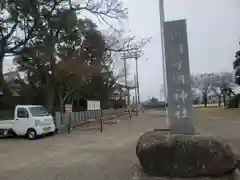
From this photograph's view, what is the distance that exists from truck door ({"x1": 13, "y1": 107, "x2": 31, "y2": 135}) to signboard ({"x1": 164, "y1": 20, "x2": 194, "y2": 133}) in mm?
11038

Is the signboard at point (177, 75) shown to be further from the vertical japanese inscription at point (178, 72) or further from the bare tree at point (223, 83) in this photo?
the bare tree at point (223, 83)

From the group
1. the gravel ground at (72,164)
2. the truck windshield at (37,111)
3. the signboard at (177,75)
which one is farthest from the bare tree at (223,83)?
the signboard at (177,75)

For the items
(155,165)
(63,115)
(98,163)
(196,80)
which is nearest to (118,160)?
(98,163)

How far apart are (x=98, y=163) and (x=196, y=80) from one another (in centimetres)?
6459

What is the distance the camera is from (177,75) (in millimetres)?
7695

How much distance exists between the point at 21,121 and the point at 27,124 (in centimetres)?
41

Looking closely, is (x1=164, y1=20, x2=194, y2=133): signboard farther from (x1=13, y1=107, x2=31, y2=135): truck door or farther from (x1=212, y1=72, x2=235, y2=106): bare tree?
(x1=212, y1=72, x2=235, y2=106): bare tree

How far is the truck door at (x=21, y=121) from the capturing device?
17000 mm

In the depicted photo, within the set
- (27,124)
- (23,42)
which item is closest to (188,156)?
(27,124)

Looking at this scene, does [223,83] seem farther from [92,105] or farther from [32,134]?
[32,134]

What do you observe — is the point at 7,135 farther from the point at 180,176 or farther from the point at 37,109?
the point at 180,176

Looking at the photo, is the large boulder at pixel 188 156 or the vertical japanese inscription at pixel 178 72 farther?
the vertical japanese inscription at pixel 178 72

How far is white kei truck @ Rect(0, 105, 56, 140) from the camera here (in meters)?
16.8

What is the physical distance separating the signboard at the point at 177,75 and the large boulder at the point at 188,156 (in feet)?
3.61
